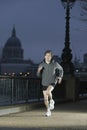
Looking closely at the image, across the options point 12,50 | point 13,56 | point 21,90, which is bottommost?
point 21,90

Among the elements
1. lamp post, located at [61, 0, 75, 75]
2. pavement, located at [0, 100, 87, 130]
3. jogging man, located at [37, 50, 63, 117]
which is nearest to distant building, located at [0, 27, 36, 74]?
lamp post, located at [61, 0, 75, 75]

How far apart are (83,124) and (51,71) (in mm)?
2285

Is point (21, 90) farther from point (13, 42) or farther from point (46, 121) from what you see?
point (13, 42)

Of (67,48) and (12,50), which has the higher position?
(12,50)

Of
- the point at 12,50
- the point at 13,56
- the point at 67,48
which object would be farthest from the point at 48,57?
the point at 13,56

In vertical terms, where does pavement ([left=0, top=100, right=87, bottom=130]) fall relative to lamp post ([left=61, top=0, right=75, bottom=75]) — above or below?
below

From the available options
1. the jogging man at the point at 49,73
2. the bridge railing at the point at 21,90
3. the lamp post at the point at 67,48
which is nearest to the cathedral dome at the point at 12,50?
the lamp post at the point at 67,48

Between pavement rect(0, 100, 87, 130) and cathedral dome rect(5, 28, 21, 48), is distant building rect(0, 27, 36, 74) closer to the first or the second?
cathedral dome rect(5, 28, 21, 48)

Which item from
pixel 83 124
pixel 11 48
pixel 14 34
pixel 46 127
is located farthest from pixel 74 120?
pixel 14 34

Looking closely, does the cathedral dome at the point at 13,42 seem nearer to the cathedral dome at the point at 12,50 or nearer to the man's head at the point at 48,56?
the cathedral dome at the point at 12,50

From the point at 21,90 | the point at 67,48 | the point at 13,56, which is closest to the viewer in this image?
→ the point at 21,90

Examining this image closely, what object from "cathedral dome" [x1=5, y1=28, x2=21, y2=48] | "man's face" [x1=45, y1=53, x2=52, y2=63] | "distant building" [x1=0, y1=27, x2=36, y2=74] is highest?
"cathedral dome" [x1=5, y1=28, x2=21, y2=48]

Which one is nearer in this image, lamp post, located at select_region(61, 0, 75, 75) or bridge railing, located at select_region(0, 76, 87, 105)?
bridge railing, located at select_region(0, 76, 87, 105)

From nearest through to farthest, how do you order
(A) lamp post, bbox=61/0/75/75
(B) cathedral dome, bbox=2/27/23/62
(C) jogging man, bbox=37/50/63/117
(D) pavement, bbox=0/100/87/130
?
1. (D) pavement, bbox=0/100/87/130
2. (C) jogging man, bbox=37/50/63/117
3. (A) lamp post, bbox=61/0/75/75
4. (B) cathedral dome, bbox=2/27/23/62
